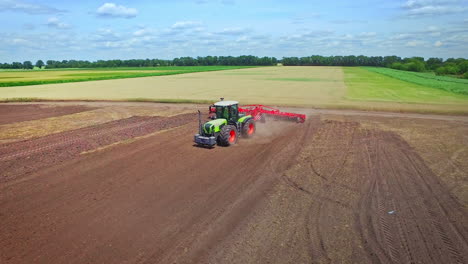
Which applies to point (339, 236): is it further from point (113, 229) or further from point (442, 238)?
point (113, 229)

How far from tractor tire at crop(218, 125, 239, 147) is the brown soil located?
1911 centimetres

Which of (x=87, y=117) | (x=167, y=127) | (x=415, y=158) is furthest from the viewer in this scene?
(x=87, y=117)

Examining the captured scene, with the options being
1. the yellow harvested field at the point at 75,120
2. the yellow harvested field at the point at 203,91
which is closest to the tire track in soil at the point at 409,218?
the yellow harvested field at the point at 75,120

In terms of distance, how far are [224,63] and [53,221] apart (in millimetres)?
179273

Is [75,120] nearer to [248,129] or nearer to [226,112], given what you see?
[226,112]

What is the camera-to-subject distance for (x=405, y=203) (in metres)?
10.0

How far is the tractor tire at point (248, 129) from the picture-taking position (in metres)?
17.8

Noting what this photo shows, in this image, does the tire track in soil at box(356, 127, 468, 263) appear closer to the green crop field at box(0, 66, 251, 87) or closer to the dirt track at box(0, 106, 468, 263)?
the dirt track at box(0, 106, 468, 263)

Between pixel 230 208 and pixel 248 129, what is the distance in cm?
883

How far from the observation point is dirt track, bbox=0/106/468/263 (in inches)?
296

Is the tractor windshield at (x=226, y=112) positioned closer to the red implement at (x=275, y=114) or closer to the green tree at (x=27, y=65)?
the red implement at (x=275, y=114)

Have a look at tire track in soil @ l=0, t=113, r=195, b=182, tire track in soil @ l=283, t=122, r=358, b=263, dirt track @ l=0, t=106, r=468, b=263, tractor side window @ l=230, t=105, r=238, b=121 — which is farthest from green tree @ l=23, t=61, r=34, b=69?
tire track in soil @ l=283, t=122, r=358, b=263

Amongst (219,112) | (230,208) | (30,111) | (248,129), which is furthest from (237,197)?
(30,111)

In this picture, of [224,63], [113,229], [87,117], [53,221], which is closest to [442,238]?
[113,229]
